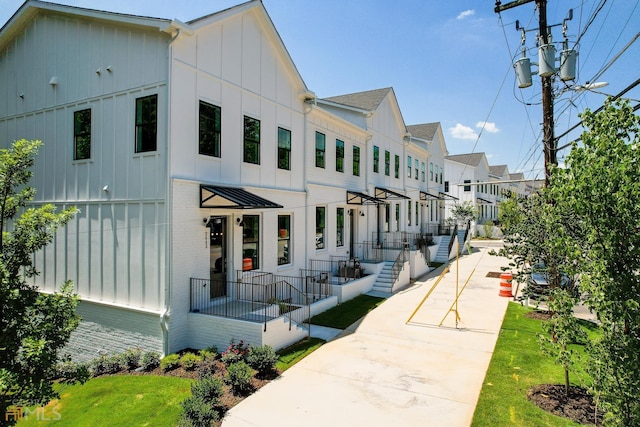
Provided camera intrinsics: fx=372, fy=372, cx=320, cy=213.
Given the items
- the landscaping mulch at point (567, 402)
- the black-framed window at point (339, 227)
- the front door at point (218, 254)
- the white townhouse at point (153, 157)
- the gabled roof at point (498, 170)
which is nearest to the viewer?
the landscaping mulch at point (567, 402)

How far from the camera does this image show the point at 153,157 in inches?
399

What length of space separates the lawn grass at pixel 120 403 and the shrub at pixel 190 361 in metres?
0.49

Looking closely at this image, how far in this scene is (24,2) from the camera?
1284cm

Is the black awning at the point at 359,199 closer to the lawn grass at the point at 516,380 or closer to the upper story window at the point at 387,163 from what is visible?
the upper story window at the point at 387,163

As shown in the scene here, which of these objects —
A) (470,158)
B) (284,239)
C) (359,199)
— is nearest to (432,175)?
(359,199)

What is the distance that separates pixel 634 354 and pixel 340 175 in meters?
14.8

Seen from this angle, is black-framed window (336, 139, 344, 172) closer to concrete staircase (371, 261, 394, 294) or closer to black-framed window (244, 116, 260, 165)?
concrete staircase (371, 261, 394, 294)

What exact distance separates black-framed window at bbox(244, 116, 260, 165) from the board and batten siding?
3046 millimetres

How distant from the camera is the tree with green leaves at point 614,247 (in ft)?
14.7

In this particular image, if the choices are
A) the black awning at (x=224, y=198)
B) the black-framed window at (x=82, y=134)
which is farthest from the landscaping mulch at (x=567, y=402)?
the black-framed window at (x=82, y=134)

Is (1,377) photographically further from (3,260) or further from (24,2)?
(24,2)

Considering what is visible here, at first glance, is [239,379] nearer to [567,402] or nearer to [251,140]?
[567,402]

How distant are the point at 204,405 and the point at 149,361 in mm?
3407

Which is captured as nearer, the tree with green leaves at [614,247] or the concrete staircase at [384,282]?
the tree with green leaves at [614,247]
